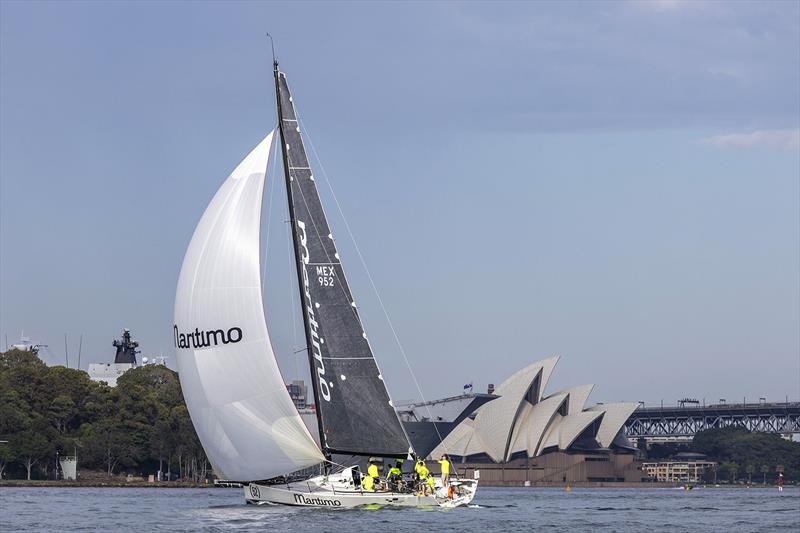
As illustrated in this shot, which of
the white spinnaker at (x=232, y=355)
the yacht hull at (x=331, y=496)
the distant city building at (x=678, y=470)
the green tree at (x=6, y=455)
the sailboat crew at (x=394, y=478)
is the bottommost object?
the distant city building at (x=678, y=470)

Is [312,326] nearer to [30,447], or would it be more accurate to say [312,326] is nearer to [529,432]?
[30,447]

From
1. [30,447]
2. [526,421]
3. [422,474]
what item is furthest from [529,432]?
[422,474]

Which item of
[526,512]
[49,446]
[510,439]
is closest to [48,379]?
[49,446]

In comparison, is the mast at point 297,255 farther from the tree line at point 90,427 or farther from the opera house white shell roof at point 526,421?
the opera house white shell roof at point 526,421

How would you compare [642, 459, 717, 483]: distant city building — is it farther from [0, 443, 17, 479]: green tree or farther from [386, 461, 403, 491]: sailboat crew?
[386, 461, 403, 491]: sailboat crew

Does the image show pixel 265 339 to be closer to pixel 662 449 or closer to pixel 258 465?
pixel 258 465

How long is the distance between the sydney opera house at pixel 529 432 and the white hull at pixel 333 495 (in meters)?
88.4

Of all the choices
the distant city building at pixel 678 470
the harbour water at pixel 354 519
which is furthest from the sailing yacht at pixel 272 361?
the distant city building at pixel 678 470

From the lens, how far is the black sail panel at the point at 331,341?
128ft

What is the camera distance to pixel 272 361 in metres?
37.3

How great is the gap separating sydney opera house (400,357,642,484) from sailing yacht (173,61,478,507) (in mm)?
87585

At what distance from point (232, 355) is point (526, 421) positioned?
321ft

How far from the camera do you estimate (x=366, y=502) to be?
37.1m

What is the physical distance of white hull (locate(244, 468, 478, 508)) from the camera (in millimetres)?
37094
